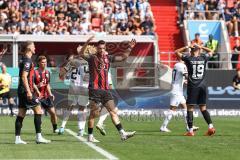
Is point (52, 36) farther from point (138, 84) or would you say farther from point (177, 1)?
point (177, 1)

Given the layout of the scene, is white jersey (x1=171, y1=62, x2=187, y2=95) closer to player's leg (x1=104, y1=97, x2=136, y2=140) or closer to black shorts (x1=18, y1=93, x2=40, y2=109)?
player's leg (x1=104, y1=97, x2=136, y2=140)

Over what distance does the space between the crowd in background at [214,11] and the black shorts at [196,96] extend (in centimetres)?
1943

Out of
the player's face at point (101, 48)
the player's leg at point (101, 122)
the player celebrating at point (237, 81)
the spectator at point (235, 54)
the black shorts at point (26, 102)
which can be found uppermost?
the player's face at point (101, 48)

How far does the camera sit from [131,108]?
31.3 m

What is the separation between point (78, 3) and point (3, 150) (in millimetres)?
23402

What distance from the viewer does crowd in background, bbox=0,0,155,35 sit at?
34.8 meters

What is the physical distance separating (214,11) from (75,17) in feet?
24.9

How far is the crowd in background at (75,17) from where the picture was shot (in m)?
34.8

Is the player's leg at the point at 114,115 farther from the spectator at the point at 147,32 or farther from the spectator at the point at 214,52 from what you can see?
the spectator at the point at 147,32

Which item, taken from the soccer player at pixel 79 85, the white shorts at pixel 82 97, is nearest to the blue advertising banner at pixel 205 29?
the white shorts at pixel 82 97

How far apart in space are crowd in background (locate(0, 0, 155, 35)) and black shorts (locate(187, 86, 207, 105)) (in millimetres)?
15869

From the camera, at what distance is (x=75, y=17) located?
118 feet

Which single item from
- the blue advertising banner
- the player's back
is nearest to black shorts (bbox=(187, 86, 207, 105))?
the player's back

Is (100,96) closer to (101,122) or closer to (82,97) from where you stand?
(101,122)
